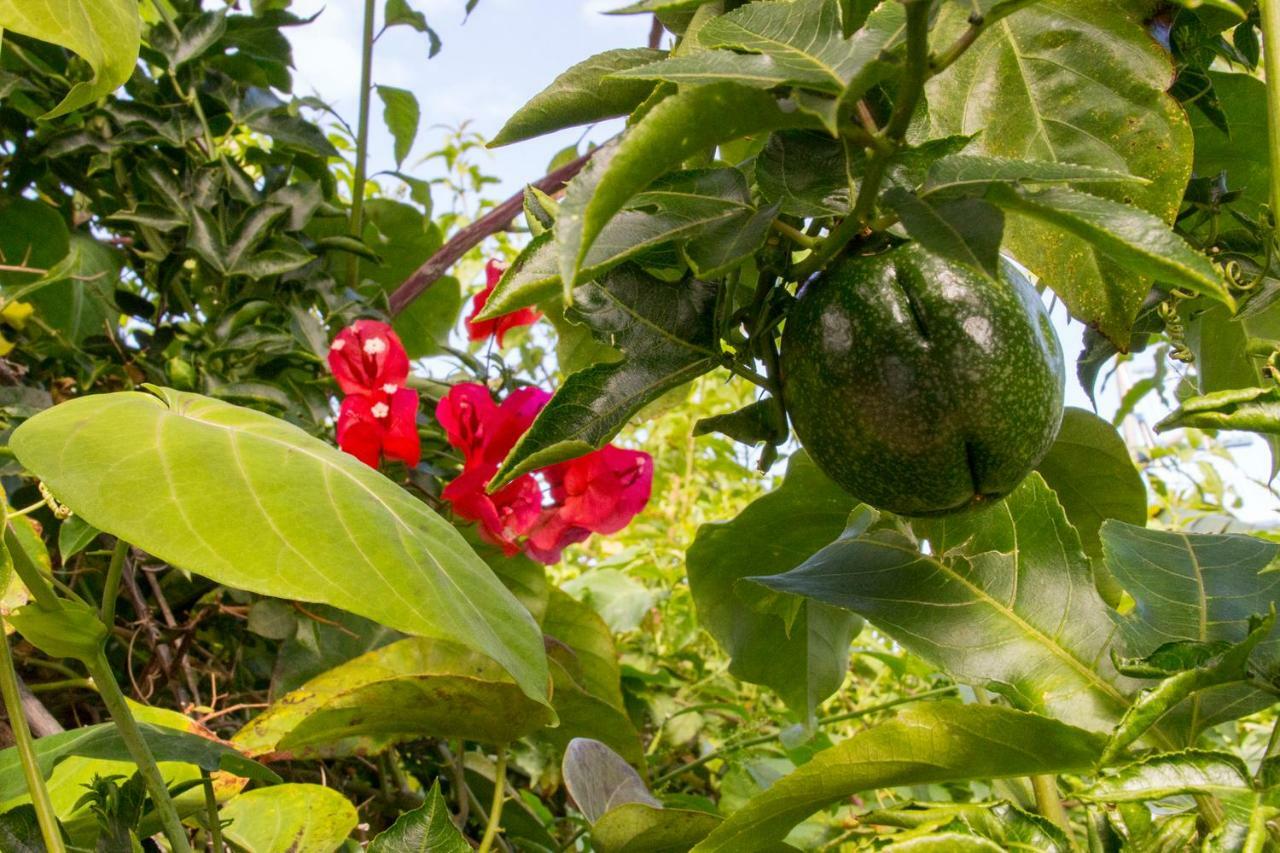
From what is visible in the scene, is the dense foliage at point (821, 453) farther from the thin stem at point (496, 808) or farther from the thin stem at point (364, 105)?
the thin stem at point (364, 105)

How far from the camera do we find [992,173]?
0.35 meters

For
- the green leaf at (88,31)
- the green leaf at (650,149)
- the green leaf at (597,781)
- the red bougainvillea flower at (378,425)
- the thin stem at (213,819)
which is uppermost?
the green leaf at (88,31)

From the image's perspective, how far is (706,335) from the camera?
49 centimetres

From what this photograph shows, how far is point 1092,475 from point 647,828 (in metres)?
0.36

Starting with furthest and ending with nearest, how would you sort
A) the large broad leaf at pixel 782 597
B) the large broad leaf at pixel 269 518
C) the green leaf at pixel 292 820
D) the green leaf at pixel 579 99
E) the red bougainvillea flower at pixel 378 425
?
the red bougainvillea flower at pixel 378 425 < the large broad leaf at pixel 782 597 < the green leaf at pixel 292 820 < the green leaf at pixel 579 99 < the large broad leaf at pixel 269 518

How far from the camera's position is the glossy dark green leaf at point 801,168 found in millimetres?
418

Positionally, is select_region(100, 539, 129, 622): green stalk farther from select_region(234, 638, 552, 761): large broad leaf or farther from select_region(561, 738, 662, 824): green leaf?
select_region(561, 738, 662, 824): green leaf

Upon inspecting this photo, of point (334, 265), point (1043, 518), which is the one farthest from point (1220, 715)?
point (334, 265)

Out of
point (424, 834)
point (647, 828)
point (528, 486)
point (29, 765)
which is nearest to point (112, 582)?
point (29, 765)

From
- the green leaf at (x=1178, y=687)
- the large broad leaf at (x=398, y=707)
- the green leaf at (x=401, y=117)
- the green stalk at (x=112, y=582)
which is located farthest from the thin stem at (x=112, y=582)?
the green leaf at (x=401, y=117)

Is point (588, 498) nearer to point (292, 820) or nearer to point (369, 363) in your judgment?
point (369, 363)

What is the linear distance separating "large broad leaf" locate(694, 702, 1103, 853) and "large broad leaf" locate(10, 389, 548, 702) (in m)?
0.11

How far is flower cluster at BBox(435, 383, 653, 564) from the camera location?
3.19 ft

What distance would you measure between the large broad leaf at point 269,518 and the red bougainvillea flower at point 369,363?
1.43ft
